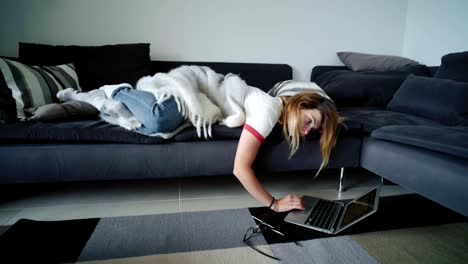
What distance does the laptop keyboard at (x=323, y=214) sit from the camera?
2.93ft

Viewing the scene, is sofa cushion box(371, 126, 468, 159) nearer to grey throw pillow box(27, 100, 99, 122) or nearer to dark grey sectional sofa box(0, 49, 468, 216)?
dark grey sectional sofa box(0, 49, 468, 216)

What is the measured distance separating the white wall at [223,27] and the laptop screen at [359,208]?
1.36 metres

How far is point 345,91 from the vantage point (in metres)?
1.70

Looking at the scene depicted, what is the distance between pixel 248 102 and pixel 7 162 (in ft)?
3.25

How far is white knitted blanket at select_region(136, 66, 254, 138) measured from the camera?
3.52 ft

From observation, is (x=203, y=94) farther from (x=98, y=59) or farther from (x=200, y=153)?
(x=98, y=59)

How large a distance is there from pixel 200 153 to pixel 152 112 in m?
0.27

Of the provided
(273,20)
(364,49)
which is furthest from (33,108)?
(364,49)

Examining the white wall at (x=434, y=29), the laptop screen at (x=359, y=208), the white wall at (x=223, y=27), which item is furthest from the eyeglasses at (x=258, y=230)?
the white wall at (x=434, y=29)

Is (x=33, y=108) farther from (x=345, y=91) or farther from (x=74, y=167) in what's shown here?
(x=345, y=91)

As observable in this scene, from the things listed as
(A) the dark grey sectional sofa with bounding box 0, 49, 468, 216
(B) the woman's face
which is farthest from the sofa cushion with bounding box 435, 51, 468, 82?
(B) the woman's face

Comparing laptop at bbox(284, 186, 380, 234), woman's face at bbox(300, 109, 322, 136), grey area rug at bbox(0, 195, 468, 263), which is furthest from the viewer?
woman's face at bbox(300, 109, 322, 136)

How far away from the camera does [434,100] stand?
1.39m

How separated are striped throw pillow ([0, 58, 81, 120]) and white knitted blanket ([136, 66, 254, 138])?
1.48 feet
